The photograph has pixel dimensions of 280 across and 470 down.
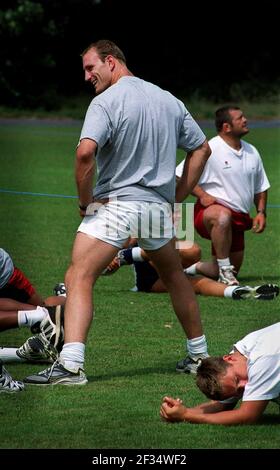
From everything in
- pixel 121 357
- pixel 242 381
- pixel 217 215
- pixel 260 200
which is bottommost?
pixel 121 357

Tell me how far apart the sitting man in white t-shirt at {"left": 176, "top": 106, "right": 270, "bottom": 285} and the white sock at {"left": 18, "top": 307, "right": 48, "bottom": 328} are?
3.33m

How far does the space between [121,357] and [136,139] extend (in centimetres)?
167

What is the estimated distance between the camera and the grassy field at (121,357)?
21.5 feet

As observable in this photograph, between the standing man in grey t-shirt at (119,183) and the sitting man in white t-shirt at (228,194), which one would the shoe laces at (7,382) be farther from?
the sitting man in white t-shirt at (228,194)

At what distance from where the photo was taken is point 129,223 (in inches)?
313

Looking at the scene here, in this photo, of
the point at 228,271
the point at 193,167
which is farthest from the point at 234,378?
the point at 228,271

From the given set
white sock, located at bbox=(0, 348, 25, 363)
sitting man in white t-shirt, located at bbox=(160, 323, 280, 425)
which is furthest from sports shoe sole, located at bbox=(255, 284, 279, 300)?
sitting man in white t-shirt, located at bbox=(160, 323, 280, 425)

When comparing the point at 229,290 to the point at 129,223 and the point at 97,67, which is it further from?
the point at 97,67

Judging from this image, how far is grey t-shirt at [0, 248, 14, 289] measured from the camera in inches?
343

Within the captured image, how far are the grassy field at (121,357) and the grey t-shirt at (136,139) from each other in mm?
1220

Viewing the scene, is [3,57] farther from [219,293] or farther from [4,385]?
[4,385]

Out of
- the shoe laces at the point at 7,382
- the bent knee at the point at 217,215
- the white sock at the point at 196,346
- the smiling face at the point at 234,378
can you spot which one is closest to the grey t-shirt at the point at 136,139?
the white sock at the point at 196,346
